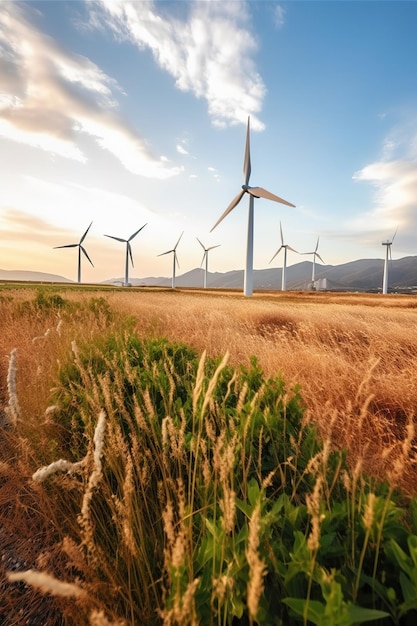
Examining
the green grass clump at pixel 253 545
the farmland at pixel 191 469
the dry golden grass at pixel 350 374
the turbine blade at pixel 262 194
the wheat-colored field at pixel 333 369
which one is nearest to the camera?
the green grass clump at pixel 253 545

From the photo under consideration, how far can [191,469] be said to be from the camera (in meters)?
2.97

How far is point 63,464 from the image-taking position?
168 centimetres

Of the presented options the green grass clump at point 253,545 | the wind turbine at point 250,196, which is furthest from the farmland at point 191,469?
the wind turbine at point 250,196

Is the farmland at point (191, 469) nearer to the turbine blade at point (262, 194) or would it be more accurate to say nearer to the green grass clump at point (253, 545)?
the green grass clump at point (253, 545)

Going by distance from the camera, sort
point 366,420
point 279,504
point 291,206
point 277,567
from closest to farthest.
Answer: point 277,567 → point 279,504 → point 366,420 → point 291,206

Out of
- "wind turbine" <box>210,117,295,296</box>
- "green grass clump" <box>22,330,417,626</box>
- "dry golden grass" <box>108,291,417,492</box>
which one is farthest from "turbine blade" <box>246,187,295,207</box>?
"green grass clump" <box>22,330,417,626</box>

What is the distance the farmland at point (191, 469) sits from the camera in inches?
56.1

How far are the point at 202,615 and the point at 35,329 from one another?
8.74m

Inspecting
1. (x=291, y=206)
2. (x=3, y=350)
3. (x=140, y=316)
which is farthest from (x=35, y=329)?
(x=291, y=206)

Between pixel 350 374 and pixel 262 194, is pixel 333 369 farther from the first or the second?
pixel 262 194

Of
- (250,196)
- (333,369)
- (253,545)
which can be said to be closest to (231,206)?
(250,196)

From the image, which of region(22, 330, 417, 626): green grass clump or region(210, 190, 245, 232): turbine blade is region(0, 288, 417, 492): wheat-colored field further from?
region(210, 190, 245, 232): turbine blade

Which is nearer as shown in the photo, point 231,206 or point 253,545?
point 253,545

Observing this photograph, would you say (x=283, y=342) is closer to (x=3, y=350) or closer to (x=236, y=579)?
(x=3, y=350)
